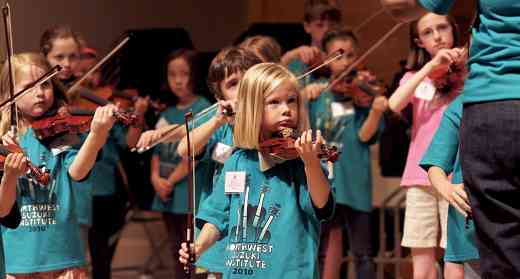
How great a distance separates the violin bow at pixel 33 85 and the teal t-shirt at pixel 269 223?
28.3 inches

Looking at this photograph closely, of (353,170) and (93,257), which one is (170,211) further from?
(353,170)

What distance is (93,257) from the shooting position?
484cm

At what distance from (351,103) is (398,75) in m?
0.26

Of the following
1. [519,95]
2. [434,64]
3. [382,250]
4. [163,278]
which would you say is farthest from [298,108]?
[163,278]

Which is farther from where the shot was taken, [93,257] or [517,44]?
[93,257]

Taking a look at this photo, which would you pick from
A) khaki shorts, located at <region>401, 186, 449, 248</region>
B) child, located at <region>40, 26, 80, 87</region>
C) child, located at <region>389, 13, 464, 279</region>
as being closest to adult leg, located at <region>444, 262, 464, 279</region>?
child, located at <region>389, 13, 464, 279</region>

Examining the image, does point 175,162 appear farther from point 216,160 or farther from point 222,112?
point 222,112

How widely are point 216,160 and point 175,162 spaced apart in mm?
974

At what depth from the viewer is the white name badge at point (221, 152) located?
12.1ft

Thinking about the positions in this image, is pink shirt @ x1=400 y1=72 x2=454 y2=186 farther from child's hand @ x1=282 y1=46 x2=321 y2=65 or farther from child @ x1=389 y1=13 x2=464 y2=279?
child's hand @ x1=282 y1=46 x2=321 y2=65

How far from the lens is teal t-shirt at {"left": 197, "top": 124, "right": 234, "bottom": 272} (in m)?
3.42

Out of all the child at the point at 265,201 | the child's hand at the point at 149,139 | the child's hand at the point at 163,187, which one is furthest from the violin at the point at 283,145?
the child's hand at the point at 163,187

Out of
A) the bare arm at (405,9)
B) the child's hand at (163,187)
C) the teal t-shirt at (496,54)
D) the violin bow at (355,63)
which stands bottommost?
the child's hand at (163,187)

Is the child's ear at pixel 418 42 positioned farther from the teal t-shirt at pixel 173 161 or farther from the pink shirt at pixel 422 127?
the teal t-shirt at pixel 173 161
